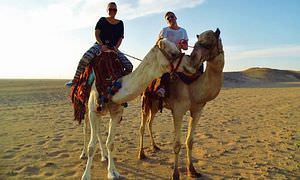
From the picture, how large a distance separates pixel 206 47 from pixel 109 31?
2.00 meters

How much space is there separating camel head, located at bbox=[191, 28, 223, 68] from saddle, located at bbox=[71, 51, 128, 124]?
1.38m

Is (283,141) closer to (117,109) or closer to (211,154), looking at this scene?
(211,154)

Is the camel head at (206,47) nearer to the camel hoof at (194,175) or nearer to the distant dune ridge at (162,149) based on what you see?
the camel hoof at (194,175)

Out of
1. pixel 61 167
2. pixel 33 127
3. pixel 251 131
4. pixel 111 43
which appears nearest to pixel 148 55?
pixel 111 43

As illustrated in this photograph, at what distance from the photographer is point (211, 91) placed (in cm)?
504

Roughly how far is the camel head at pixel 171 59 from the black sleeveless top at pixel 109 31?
5.57ft

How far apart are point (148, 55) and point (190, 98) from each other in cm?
116

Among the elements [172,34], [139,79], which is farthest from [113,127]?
[172,34]

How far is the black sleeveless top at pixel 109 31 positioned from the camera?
5.70 meters

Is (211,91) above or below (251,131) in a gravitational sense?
above

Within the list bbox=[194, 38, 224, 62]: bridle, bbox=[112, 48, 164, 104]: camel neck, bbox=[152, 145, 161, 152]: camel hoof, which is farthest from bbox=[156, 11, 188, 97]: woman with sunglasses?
bbox=[152, 145, 161, 152]: camel hoof

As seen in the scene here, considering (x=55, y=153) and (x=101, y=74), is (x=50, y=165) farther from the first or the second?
(x=101, y=74)

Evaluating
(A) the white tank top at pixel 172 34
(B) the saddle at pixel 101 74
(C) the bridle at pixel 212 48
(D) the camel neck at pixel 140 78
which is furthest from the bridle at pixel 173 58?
(A) the white tank top at pixel 172 34

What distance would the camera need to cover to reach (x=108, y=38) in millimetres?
5805
